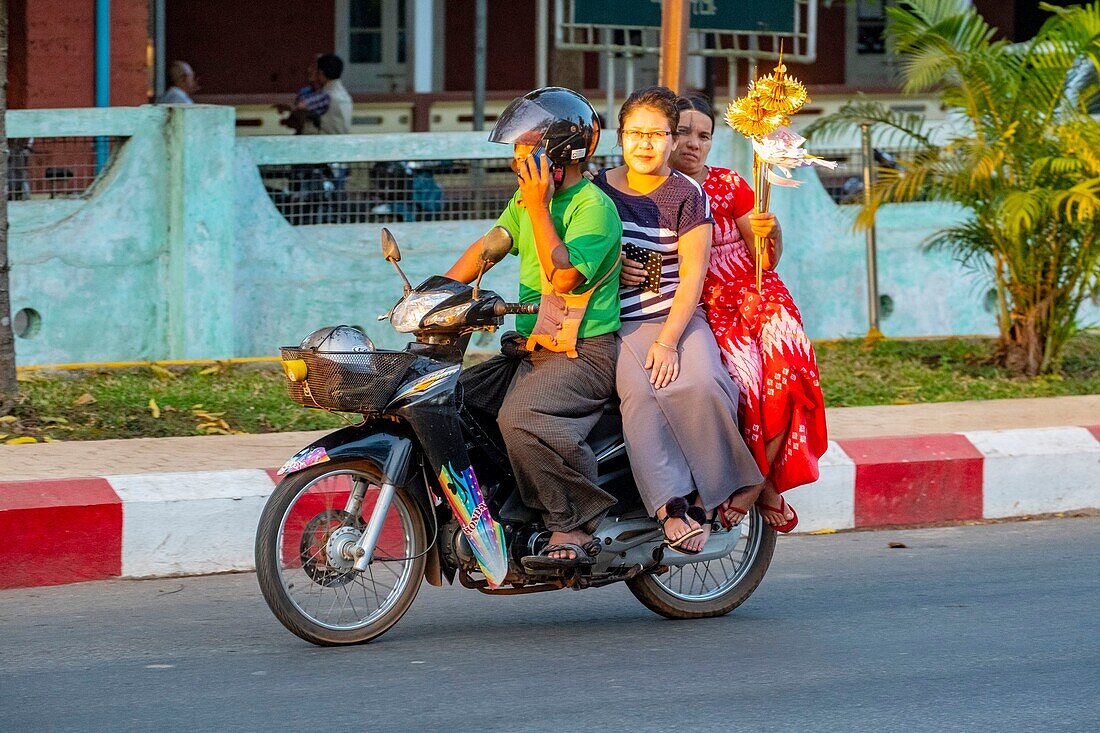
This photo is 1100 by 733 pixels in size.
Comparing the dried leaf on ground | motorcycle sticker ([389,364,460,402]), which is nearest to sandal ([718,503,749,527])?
motorcycle sticker ([389,364,460,402])

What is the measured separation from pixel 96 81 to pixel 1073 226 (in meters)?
7.12

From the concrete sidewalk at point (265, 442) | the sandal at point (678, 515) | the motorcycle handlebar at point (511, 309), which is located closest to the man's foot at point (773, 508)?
the sandal at point (678, 515)

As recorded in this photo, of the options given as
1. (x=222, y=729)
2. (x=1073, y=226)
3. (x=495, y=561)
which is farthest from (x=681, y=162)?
(x=1073, y=226)

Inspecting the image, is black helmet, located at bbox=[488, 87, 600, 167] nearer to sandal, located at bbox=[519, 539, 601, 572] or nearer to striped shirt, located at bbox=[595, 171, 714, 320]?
striped shirt, located at bbox=[595, 171, 714, 320]

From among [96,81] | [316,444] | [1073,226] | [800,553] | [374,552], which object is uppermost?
[96,81]

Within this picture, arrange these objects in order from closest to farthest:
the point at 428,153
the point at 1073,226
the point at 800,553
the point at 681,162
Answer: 1. the point at 681,162
2. the point at 800,553
3. the point at 1073,226
4. the point at 428,153

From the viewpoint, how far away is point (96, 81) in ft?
38.5

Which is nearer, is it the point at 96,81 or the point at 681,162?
the point at 681,162

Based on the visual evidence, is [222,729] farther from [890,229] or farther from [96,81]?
[96,81]

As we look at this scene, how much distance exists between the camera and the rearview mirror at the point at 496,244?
14.3 ft

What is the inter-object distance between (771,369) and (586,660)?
1.06 m

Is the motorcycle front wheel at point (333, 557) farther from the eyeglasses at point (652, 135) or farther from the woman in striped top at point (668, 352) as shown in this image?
the eyeglasses at point (652, 135)

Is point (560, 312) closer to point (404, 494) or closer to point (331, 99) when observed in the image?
point (404, 494)

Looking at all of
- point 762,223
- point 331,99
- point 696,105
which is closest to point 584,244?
point 762,223
